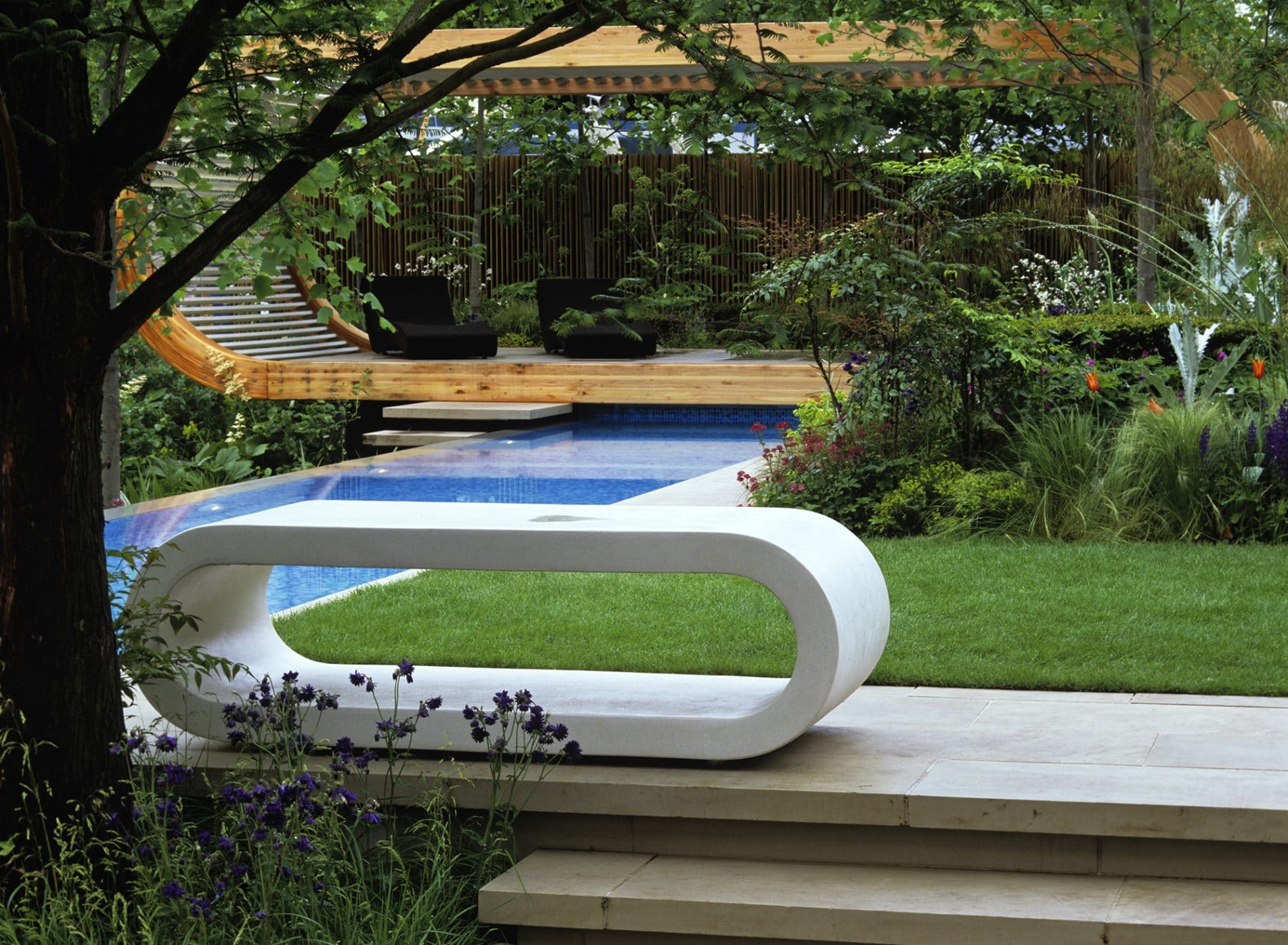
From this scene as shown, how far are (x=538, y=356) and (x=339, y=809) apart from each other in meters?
13.3

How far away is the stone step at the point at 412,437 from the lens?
46.5 ft

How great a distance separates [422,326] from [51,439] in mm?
13224

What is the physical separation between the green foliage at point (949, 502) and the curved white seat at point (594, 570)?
345 cm

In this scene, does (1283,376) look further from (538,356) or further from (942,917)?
(538,356)

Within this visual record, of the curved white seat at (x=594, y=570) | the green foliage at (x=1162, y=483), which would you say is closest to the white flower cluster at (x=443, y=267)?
the green foliage at (x=1162, y=483)

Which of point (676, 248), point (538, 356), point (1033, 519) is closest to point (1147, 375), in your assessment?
point (1033, 519)

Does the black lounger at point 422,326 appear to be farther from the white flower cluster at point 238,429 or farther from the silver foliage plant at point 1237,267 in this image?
the silver foliage plant at point 1237,267

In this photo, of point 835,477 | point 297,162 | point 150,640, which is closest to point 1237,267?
point 835,477

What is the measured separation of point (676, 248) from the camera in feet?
61.7

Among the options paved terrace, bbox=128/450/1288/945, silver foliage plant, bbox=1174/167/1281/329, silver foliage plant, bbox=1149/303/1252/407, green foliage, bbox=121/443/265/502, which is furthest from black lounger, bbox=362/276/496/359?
paved terrace, bbox=128/450/1288/945

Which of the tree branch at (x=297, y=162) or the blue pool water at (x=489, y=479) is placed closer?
the tree branch at (x=297, y=162)

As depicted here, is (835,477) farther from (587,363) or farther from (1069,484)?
(587,363)

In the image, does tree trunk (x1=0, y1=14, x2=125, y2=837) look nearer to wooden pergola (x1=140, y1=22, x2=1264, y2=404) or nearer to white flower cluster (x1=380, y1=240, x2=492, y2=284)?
wooden pergola (x1=140, y1=22, x2=1264, y2=404)

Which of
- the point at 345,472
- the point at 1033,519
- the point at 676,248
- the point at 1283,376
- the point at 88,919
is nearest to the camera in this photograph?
the point at 88,919
